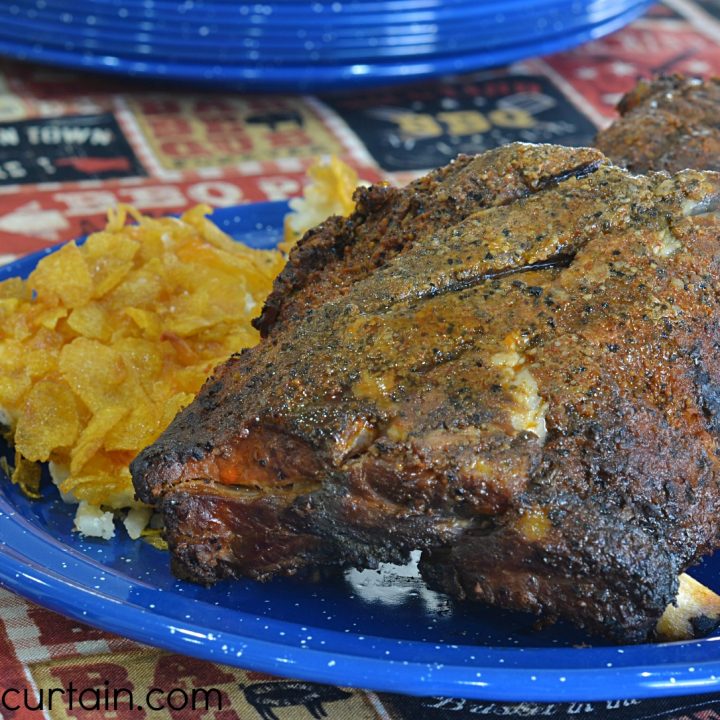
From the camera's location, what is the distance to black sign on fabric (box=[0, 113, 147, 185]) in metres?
4.25

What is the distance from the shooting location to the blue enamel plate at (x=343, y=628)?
182 cm

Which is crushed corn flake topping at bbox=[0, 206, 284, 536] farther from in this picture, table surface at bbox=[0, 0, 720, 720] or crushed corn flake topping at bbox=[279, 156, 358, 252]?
table surface at bbox=[0, 0, 720, 720]

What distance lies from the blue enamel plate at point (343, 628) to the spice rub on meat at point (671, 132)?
0.88 meters

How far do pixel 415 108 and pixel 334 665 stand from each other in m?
3.44

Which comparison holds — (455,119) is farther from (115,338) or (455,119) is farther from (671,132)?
(115,338)

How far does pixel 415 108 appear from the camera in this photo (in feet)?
16.1

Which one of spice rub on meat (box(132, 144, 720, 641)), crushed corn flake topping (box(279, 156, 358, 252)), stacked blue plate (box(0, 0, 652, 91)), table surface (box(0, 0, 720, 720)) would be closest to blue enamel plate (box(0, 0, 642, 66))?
stacked blue plate (box(0, 0, 652, 91))

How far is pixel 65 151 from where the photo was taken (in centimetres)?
439

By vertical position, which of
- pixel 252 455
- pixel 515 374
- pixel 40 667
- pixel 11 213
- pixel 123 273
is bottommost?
pixel 11 213

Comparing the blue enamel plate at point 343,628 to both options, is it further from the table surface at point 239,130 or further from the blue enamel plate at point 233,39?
the blue enamel plate at point 233,39

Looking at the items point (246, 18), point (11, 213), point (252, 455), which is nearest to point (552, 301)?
point (252, 455)

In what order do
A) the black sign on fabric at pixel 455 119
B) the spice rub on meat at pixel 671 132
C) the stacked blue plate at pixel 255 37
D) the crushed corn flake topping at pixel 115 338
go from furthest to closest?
the black sign on fabric at pixel 455 119 < the stacked blue plate at pixel 255 37 < the spice rub on meat at pixel 671 132 < the crushed corn flake topping at pixel 115 338

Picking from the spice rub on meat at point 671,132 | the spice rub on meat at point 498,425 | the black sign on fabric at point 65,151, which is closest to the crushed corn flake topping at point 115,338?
the spice rub on meat at point 498,425

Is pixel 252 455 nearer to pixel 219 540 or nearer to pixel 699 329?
pixel 219 540
